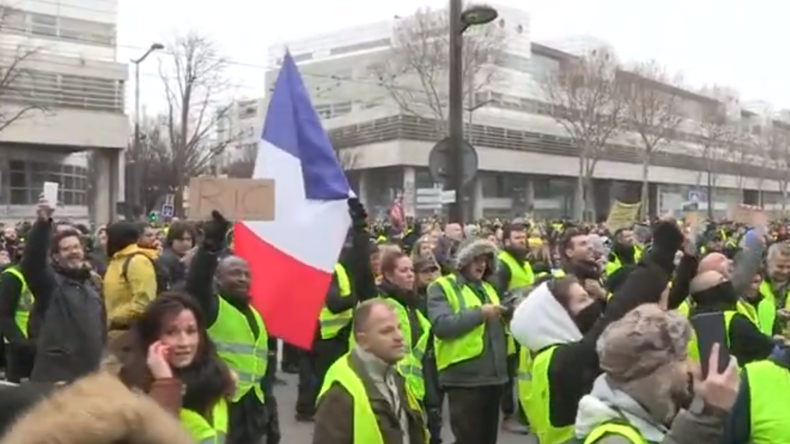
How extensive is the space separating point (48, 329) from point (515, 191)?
63999 millimetres

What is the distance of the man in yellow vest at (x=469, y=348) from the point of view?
6559 millimetres

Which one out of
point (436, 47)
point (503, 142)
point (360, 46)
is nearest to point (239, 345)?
point (436, 47)

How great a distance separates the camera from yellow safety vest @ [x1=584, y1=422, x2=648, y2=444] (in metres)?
3.04

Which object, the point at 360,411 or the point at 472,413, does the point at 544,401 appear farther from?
the point at 472,413

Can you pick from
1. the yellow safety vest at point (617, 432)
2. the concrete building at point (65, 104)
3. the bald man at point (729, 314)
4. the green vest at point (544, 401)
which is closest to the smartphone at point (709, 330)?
the bald man at point (729, 314)

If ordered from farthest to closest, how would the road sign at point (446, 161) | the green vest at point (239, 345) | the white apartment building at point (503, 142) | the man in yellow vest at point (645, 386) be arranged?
the white apartment building at point (503, 142), the road sign at point (446, 161), the green vest at point (239, 345), the man in yellow vest at point (645, 386)

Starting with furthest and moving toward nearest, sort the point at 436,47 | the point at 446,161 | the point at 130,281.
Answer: the point at 436,47 < the point at 446,161 < the point at 130,281

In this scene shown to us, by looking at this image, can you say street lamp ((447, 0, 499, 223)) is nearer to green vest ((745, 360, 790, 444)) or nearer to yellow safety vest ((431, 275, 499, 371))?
yellow safety vest ((431, 275, 499, 371))

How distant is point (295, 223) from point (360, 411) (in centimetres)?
259

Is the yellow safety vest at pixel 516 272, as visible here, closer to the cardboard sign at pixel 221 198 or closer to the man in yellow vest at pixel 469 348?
the man in yellow vest at pixel 469 348

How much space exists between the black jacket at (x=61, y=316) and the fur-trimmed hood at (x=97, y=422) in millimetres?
4604

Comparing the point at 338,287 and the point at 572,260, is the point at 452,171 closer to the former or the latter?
the point at 338,287

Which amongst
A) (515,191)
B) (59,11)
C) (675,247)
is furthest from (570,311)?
(515,191)

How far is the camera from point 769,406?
3.56m
